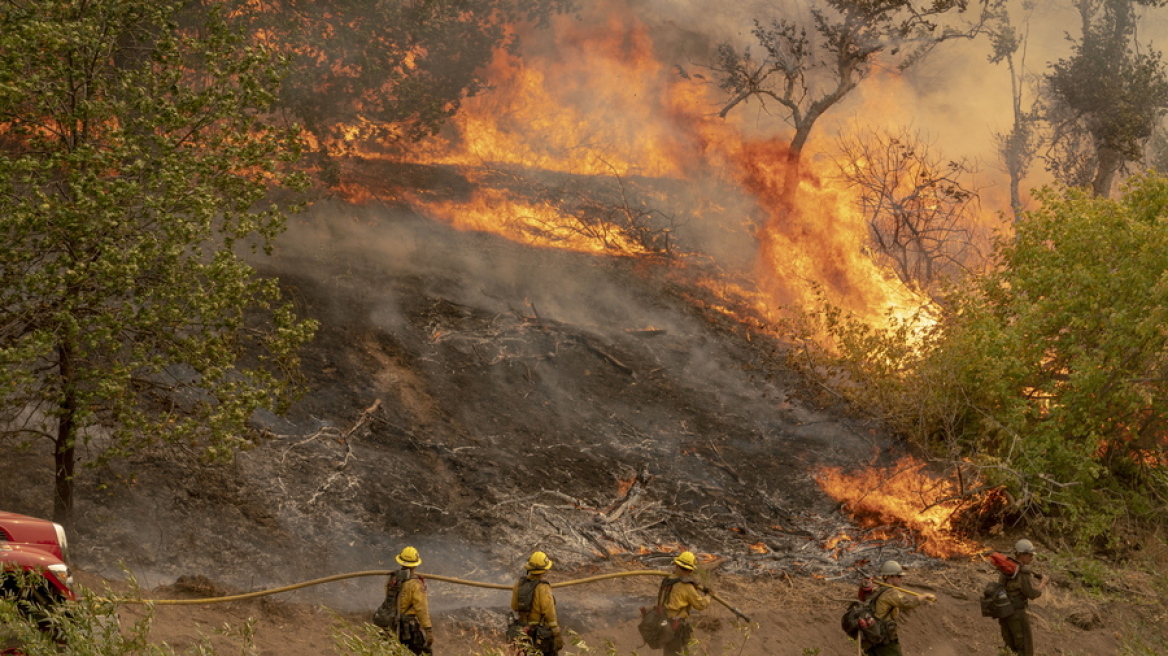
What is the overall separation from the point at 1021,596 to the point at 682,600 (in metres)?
4.05

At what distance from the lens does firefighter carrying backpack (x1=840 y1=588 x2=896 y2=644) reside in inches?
385

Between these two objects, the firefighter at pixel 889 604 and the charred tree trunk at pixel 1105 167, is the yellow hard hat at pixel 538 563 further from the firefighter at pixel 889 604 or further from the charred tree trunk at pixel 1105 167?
the charred tree trunk at pixel 1105 167

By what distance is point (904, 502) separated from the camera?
16.4 meters

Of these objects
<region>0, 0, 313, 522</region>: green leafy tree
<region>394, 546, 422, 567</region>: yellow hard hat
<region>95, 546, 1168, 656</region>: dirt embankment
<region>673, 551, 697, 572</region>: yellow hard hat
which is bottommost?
<region>95, 546, 1168, 656</region>: dirt embankment

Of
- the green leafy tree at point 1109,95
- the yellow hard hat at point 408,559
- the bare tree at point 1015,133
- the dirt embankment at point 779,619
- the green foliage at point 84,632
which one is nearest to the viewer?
the green foliage at point 84,632

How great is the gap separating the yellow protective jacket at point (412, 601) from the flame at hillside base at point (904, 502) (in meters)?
8.10

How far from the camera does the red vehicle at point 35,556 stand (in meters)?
7.41

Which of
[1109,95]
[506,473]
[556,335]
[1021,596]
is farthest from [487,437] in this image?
[1109,95]

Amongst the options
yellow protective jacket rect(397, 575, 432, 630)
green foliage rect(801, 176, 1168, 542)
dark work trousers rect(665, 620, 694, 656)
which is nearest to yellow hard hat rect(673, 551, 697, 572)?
dark work trousers rect(665, 620, 694, 656)

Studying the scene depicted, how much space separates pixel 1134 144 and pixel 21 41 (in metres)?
29.7

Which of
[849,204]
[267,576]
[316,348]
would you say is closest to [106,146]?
[267,576]

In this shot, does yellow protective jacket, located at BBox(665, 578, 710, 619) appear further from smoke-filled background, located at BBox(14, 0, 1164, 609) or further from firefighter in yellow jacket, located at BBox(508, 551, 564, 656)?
smoke-filled background, located at BBox(14, 0, 1164, 609)

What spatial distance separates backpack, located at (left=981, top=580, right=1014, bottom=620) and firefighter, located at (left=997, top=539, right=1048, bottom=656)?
4 cm

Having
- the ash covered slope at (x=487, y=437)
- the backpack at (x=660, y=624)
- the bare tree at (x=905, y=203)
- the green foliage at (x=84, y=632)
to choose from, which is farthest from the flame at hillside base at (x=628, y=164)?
the green foliage at (x=84, y=632)
